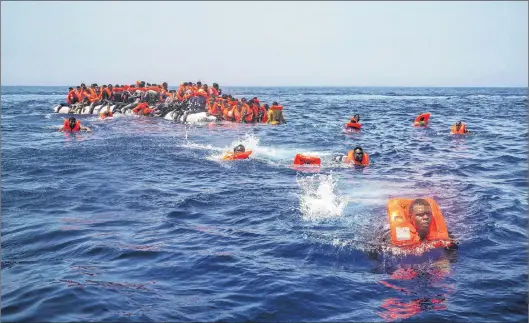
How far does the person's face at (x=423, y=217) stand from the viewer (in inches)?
317

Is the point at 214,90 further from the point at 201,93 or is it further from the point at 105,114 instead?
the point at 105,114

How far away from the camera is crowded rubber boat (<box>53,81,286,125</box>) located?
101ft

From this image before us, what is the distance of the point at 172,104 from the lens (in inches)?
1341

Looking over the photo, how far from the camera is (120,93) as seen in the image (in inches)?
1513

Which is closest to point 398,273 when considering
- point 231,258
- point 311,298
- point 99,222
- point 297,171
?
point 311,298

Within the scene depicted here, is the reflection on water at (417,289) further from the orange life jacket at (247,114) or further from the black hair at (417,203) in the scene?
the orange life jacket at (247,114)

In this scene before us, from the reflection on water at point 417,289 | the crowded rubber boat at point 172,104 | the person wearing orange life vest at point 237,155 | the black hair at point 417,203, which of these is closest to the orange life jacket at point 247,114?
the crowded rubber boat at point 172,104

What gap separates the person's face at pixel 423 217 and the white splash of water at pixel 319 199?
2.52m

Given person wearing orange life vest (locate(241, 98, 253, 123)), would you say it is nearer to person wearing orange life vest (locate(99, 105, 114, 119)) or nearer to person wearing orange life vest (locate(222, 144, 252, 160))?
person wearing orange life vest (locate(99, 105, 114, 119))

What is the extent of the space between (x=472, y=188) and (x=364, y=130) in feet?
52.5

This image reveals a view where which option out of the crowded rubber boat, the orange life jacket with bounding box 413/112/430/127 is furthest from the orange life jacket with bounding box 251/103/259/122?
the orange life jacket with bounding box 413/112/430/127

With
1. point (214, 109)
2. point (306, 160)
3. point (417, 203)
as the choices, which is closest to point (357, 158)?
point (306, 160)

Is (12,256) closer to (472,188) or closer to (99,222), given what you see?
(99,222)

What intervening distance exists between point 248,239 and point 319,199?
3.29 meters
